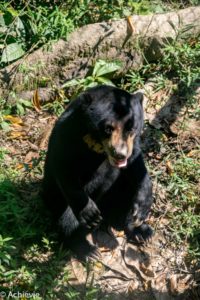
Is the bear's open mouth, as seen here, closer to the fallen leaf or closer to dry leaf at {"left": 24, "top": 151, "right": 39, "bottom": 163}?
dry leaf at {"left": 24, "top": 151, "right": 39, "bottom": 163}

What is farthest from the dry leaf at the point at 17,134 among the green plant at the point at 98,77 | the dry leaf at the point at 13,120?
the green plant at the point at 98,77

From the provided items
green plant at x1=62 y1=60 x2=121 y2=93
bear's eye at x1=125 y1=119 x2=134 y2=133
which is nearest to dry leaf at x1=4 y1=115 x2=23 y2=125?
green plant at x1=62 y1=60 x2=121 y2=93

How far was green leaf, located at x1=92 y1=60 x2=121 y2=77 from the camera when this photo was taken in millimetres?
7363

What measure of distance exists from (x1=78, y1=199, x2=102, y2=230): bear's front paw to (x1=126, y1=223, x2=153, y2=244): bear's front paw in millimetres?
676

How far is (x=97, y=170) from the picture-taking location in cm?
559

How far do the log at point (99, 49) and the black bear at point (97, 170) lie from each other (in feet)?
6.87

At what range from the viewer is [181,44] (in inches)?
301

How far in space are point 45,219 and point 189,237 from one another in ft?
4.81

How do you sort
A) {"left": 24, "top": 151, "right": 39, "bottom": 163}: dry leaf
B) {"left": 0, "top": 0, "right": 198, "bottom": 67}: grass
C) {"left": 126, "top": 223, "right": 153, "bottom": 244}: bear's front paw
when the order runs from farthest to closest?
{"left": 0, "top": 0, "right": 198, "bottom": 67}: grass < {"left": 24, "top": 151, "right": 39, "bottom": 163}: dry leaf < {"left": 126, "top": 223, "right": 153, "bottom": 244}: bear's front paw

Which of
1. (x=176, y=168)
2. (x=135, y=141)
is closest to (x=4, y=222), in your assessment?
(x=135, y=141)

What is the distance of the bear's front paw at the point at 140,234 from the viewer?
5898mm

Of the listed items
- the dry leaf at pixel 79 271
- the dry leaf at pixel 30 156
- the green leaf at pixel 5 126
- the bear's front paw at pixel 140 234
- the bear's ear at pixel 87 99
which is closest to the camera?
the bear's ear at pixel 87 99

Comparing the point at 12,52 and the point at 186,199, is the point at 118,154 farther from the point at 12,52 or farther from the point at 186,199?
the point at 12,52

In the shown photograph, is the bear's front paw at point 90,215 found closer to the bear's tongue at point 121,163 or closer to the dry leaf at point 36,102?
the bear's tongue at point 121,163
